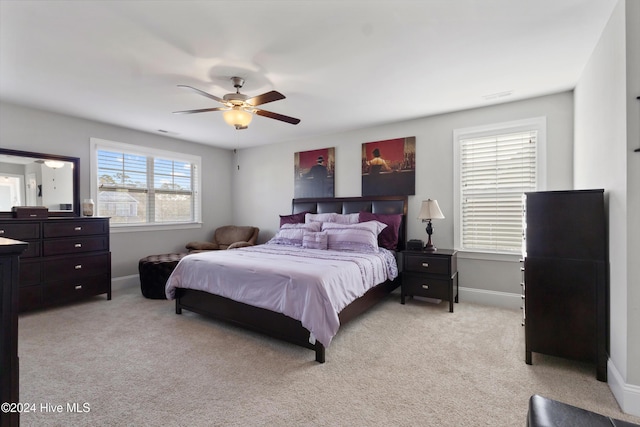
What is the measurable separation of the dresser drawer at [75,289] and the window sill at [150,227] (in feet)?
2.83

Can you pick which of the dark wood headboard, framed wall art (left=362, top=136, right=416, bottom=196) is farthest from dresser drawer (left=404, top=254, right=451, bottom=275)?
framed wall art (left=362, top=136, right=416, bottom=196)

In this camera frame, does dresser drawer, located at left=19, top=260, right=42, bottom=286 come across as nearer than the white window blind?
Yes

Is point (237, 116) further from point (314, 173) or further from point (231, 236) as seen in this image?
point (231, 236)

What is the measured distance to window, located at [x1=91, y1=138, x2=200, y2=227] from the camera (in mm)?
4582

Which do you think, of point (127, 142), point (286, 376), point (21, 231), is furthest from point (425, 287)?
point (127, 142)

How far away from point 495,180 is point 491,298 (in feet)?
4.98

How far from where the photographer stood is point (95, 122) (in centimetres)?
443

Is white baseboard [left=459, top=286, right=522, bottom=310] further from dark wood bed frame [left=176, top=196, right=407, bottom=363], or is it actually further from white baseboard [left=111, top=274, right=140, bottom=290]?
white baseboard [left=111, top=274, right=140, bottom=290]

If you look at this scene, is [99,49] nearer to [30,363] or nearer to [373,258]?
[30,363]

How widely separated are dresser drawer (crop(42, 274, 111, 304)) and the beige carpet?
347 millimetres

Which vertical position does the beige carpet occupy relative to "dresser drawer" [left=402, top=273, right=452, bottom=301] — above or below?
below

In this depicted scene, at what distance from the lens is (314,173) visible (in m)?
5.28

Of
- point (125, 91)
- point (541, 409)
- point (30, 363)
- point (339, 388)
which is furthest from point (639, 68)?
point (30, 363)

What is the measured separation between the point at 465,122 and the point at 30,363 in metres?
5.17
